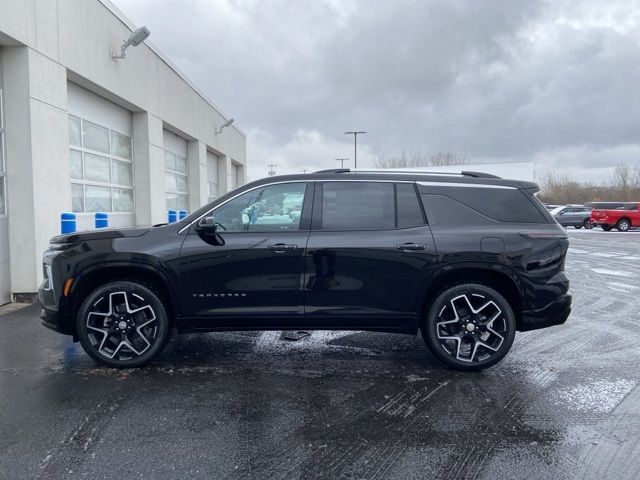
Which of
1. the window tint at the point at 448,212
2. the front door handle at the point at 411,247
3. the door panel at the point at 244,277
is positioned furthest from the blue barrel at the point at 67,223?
the window tint at the point at 448,212

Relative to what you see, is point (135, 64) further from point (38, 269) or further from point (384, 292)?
point (384, 292)

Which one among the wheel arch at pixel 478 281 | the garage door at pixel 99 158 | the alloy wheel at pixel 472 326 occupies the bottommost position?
the alloy wheel at pixel 472 326

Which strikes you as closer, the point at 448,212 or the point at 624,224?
the point at 448,212

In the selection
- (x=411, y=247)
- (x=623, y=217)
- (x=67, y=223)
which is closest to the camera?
(x=411, y=247)

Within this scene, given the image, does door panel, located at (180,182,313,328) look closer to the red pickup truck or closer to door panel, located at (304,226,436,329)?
door panel, located at (304,226,436,329)

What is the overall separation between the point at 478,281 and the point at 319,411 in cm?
199

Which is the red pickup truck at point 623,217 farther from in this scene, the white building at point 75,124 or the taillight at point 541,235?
the taillight at point 541,235

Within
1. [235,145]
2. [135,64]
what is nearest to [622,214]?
[235,145]

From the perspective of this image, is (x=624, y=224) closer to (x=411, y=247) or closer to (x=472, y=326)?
(x=472, y=326)

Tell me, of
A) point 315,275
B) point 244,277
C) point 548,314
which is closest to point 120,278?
point 244,277

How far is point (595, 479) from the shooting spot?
282 centimetres

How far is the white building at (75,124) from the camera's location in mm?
7465

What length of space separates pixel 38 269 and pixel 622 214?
32.0m

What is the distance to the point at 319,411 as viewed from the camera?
12.3 feet
